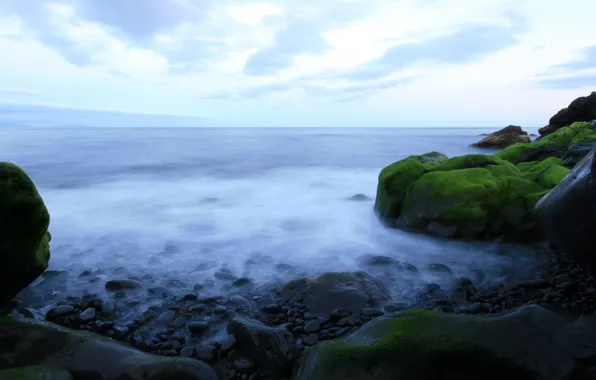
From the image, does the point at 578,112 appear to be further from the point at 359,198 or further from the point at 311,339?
the point at 311,339

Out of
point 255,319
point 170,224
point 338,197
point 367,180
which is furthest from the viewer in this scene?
point 367,180

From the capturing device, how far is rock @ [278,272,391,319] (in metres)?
5.00

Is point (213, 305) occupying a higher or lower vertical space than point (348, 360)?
lower

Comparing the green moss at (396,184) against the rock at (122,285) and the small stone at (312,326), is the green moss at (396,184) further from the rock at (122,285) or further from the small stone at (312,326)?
the rock at (122,285)

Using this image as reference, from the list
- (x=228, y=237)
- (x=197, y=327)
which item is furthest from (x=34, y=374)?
(x=228, y=237)

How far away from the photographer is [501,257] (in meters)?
6.81

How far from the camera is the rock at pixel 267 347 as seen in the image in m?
Answer: 3.86

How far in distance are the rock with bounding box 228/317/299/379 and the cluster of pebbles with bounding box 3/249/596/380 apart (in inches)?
2.5

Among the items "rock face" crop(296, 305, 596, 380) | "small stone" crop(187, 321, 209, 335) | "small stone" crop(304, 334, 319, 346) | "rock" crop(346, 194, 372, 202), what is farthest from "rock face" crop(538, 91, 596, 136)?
"small stone" crop(187, 321, 209, 335)

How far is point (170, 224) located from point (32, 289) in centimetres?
442

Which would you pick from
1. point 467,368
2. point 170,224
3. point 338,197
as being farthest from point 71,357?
point 338,197

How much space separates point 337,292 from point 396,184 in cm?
491

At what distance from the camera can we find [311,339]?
14.3 ft

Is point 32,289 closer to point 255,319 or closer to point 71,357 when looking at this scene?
Answer: point 71,357
